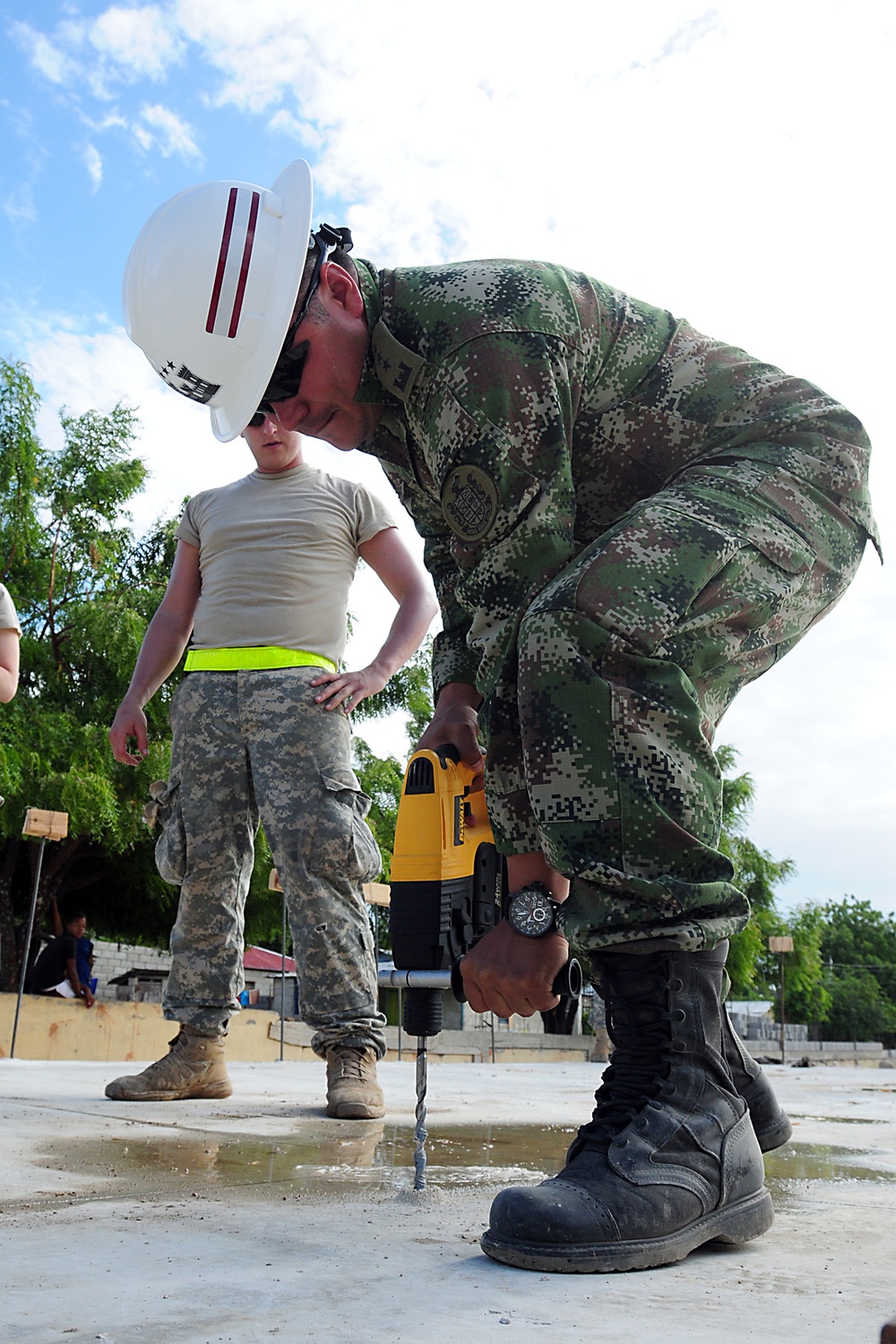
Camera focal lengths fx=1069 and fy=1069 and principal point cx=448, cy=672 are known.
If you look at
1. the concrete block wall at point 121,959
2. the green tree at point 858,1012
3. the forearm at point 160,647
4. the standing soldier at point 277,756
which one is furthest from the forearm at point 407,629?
the green tree at point 858,1012

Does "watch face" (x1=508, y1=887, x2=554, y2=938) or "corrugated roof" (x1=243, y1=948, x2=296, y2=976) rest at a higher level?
"corrugated roof" (x1=243, y1=948, x2=296, y2=976)

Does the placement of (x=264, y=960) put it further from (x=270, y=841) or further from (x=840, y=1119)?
(x=270, y=841)

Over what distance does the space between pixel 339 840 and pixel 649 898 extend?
1.63 metres

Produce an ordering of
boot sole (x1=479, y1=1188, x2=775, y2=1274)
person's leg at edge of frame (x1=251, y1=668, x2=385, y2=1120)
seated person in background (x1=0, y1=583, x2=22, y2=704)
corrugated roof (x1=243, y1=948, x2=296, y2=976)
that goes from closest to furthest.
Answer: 1. boot sole (x1=479, y1=1188, x2=775, y2=1274)
2. person's leg at edge of frame (x1=251, y1=668, x2=385, y2=1120)
3. seated person in background (x1=0, y1=583, x2=22, y2=704)
4. corrugated roof (x1=243, y1=948, x2=296, y2=976)

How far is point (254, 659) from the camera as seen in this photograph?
308 cm

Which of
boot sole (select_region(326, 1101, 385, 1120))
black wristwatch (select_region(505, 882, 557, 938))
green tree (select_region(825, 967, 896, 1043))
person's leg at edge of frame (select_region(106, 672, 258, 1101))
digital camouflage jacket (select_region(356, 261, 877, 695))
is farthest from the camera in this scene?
green tree (select_region(825, 967, 896, 1043))

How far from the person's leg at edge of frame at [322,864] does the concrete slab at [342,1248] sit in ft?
1.11

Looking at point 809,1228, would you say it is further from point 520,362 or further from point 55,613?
point 55,613

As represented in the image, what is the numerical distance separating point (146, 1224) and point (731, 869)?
34.1 inches

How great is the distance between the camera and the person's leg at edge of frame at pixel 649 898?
1353 mm

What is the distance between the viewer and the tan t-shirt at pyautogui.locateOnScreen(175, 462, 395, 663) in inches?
124

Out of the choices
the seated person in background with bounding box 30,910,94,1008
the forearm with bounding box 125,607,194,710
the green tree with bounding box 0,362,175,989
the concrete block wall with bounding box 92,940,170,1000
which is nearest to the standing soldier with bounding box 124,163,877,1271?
the forearm with bounding box 125,607,194,710

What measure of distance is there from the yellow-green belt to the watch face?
5.47ft

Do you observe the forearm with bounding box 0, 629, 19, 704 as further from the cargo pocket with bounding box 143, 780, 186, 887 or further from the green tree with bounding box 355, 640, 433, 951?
the green tree with bounding box 355, 640, 433, 951
